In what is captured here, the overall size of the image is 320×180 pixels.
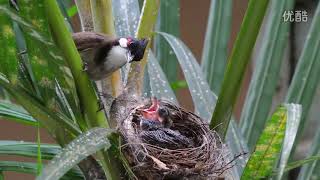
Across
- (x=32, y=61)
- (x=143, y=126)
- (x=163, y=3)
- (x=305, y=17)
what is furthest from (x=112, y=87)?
(x=305, y=17)

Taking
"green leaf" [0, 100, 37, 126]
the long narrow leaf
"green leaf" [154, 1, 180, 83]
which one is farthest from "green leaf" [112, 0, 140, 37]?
"green leaf" [154, 1, 180, 83]

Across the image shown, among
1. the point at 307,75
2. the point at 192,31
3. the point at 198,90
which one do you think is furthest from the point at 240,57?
the point at 192,31

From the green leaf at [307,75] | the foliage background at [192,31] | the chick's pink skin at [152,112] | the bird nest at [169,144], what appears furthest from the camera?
the foliage background at [192,31]

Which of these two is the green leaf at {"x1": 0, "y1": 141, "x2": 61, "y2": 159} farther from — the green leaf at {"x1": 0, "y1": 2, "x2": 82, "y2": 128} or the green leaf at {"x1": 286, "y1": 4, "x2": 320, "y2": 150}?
the green leaf at {"x1": 286, "y1": 4, "x2": 320, "y2": 150}

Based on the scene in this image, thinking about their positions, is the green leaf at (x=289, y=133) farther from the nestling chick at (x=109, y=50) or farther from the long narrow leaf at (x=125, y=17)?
the long narrow leaf at (x=125, y=17)

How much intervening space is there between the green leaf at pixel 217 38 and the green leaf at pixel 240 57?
570mm

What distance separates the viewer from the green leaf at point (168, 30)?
146cm

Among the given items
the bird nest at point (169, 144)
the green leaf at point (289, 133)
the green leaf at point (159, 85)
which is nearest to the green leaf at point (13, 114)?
the bird nest at point (169, 144)

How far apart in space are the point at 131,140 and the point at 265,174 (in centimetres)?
18

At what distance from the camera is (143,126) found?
3.18ft

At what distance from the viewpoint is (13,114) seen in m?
0.99

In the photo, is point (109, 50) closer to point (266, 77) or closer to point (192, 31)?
point (266, 77)

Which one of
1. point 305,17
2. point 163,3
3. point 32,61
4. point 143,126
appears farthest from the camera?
point 305,17

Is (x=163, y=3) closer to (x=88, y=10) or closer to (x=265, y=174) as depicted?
(x=88, y=10)
